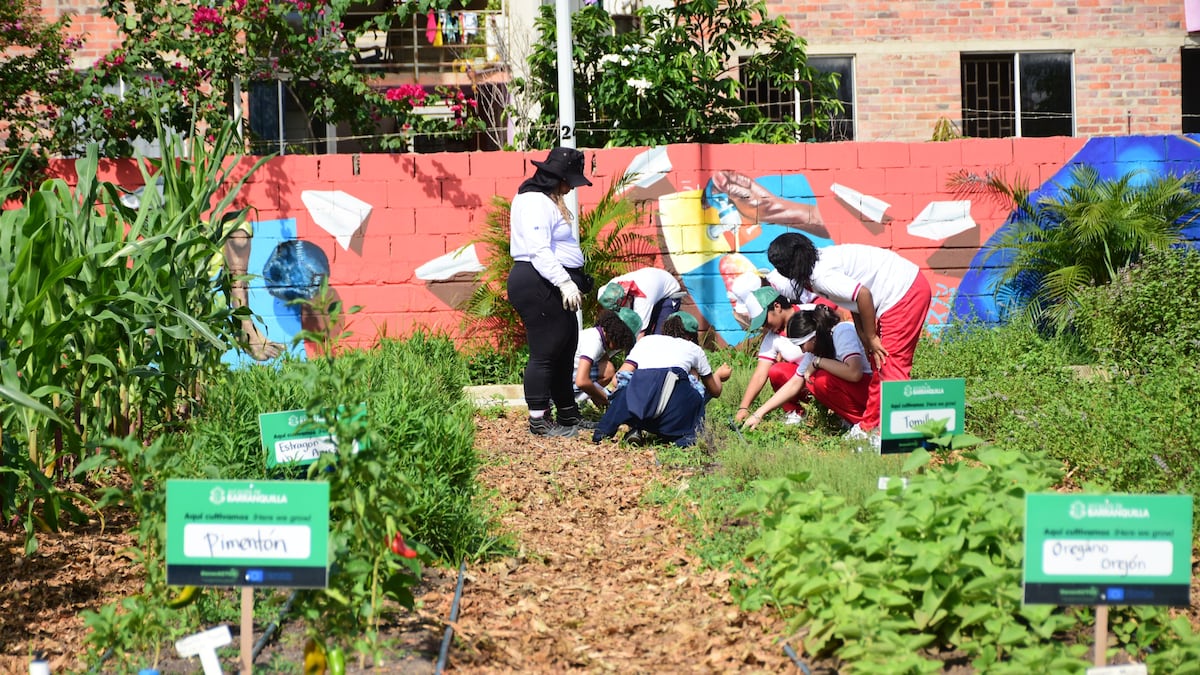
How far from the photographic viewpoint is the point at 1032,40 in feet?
45.9

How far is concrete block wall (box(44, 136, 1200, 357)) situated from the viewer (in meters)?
9.63

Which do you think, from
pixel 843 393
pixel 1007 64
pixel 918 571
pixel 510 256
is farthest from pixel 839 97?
pixel 918 571

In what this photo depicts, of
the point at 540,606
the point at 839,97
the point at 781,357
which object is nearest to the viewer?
the point at 540,606

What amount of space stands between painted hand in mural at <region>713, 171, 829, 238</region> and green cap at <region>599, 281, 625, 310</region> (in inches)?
75.2

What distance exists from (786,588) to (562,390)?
12.9 feet

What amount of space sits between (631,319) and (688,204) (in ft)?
6.76

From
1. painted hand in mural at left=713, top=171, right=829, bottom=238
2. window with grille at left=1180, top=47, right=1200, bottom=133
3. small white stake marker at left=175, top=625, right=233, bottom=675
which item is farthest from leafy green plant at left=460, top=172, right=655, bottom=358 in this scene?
window with grille at left=1180, top=47, right=1200, bottom=133

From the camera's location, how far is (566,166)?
24.1 feet

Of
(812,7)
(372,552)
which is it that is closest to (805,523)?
(372,552)

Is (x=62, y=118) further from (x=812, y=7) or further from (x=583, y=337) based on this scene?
(x=812, y=7)

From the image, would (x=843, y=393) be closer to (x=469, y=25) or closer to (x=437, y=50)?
(x=469, y=25)

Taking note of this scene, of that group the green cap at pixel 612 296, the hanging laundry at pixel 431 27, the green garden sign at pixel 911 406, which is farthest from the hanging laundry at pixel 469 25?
the green garden sign at pixel 911 406

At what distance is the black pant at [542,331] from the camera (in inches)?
287

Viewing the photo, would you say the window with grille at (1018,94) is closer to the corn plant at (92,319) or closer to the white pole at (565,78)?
the white pole at (565,78)
